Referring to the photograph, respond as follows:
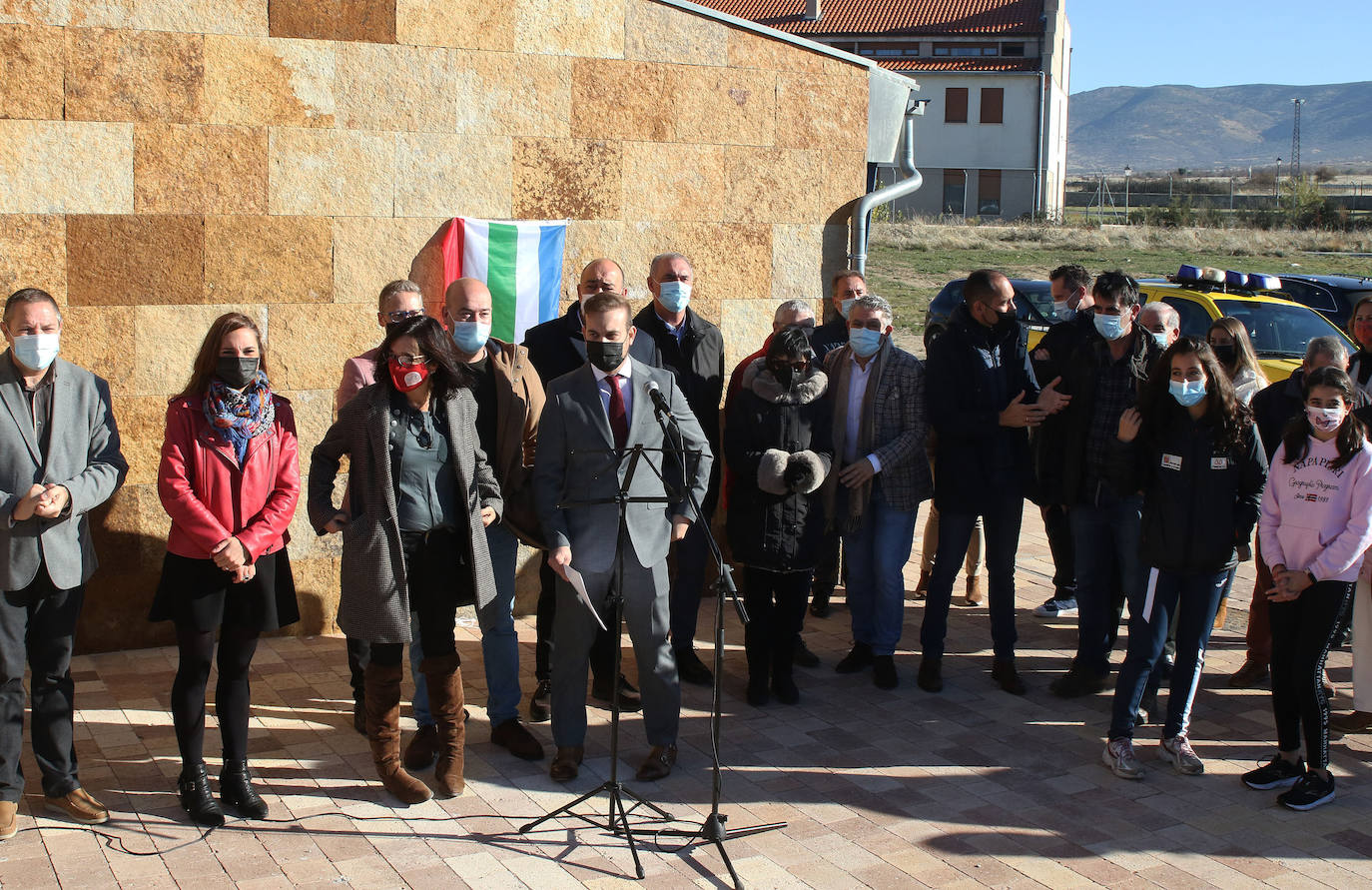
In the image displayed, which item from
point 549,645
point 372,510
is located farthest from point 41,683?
point 549,645

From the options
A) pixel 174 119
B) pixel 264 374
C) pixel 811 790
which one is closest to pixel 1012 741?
pixel 811 790

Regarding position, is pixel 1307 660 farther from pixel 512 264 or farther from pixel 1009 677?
pixel 512 264

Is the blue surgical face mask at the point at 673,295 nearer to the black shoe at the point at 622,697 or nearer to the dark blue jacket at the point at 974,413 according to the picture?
the dark blue jacket at the point at 974,413

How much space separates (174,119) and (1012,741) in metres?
4.90

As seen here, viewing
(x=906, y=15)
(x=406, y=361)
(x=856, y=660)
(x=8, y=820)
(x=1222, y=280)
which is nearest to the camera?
(x=8, y=820)

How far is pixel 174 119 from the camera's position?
21.7 ft

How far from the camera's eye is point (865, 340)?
6422 mm

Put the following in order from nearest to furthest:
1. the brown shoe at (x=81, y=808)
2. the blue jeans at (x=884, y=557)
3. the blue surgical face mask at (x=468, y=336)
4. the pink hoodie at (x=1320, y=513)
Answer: the brown shoe at (x=81, y=808), the pink hoodie at (x=1320, y=513), the blue surgical face mask at (x=468, y=336), the blue jeans at (x=884, y=557)

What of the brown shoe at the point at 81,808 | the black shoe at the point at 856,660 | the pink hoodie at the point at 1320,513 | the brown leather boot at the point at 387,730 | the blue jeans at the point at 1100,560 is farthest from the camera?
the black shoe at the point at 856,660

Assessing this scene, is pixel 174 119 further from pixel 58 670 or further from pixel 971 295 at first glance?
pixel 971 295

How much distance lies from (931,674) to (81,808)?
3.77m

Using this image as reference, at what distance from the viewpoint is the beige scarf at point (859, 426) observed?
6.50 m

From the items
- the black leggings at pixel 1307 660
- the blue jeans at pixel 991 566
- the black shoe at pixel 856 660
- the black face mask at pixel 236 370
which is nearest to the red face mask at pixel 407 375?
the black face mask at pixel 236 370

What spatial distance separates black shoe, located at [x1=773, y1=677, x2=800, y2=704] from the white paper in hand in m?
1.39
